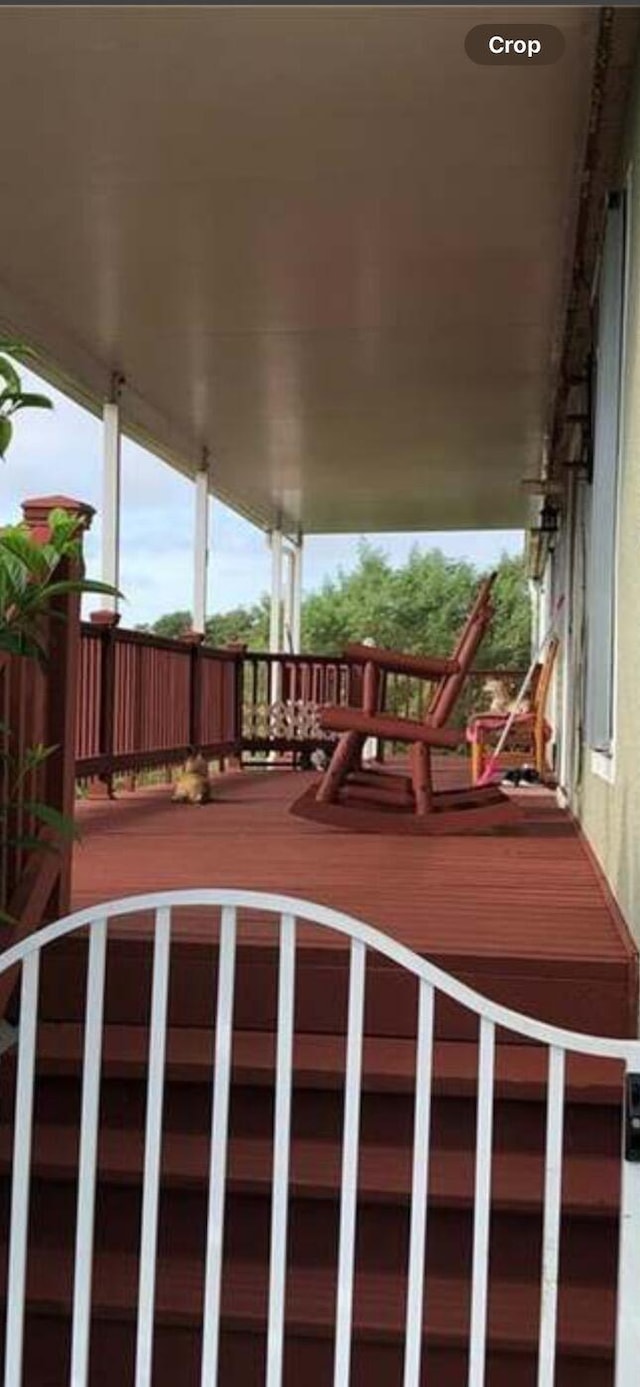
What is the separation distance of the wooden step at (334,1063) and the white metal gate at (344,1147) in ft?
2.86

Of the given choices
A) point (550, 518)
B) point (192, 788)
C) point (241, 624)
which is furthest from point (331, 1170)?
point (241, 624)

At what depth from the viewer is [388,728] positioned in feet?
15.5

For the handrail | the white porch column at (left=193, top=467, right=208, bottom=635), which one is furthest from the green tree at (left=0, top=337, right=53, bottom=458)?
the white porch column at (left=193, top=467, right=208, bottom=635)

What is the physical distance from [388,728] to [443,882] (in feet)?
3.93

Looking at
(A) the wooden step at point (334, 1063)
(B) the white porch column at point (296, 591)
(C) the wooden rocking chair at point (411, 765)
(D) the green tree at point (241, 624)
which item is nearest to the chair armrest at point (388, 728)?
(C) the wooden rocking chair at point (411, 765)

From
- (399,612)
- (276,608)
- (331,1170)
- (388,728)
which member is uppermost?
(399,612)

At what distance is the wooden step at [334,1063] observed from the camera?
2.34 meters

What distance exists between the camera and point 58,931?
150 cm

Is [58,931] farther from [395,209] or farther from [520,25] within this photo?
[395,209]

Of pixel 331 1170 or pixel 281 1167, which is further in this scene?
pixel 331 1170

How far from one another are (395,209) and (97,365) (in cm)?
299

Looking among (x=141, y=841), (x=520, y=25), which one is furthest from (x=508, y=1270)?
(x=520, y=25)

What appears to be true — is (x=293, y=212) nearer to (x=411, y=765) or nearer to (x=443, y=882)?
(x=411, y=765)

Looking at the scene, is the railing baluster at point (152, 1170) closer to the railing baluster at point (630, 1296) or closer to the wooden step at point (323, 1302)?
the railing baluster at point (630, 1296)
